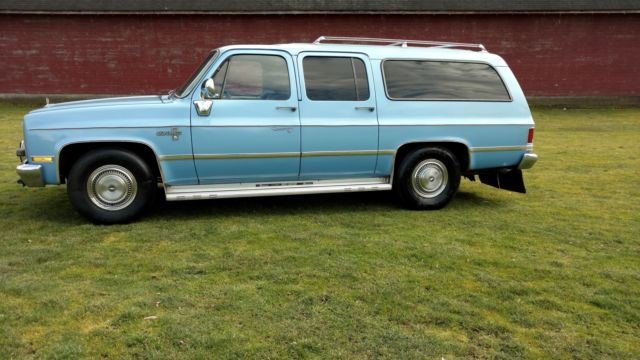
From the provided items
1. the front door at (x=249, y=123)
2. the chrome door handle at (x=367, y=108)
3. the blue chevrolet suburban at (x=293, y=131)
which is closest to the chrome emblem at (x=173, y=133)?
the blue chevrolet suburban at (x=293, y=131)

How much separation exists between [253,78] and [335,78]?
93 cm

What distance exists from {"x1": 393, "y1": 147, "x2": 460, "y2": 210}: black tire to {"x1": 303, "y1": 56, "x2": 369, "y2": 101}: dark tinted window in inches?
38.9

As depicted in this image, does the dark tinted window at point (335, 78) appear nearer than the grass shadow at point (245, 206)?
Yes

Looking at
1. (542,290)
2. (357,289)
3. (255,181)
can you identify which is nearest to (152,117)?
(255,181)

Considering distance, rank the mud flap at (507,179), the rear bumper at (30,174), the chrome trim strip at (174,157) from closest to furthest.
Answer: the rear bumper at (30,174) < the chrome trim strip at (174,157) < the mud flap at (507,179)

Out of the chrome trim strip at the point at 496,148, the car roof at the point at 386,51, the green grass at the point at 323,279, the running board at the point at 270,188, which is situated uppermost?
the car roof at the point at 386,51

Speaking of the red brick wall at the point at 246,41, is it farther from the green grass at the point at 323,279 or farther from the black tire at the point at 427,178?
the black tire at the point at 427,178

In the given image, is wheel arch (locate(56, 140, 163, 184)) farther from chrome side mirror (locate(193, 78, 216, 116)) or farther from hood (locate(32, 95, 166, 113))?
chrome side mirror (locate(193, 78, 216, 116))

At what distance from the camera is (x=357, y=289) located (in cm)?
388

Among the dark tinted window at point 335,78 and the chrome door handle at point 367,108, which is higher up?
the dark tinted window at point 335,78

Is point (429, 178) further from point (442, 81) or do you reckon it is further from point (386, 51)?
point (386, 51)

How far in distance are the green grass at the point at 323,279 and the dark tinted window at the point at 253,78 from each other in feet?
4.51

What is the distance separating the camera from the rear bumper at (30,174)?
16.4ft

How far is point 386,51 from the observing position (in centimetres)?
597
